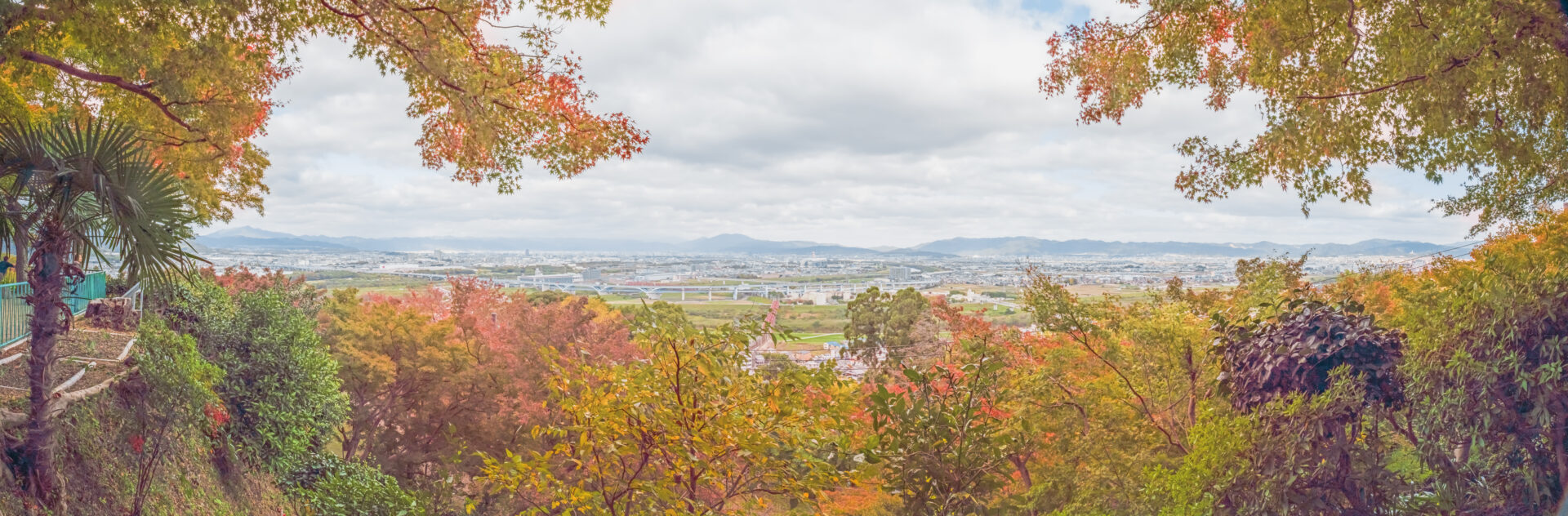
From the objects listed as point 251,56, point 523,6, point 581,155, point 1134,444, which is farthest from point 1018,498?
point 251,56

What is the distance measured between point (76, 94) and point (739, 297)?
35.5ft

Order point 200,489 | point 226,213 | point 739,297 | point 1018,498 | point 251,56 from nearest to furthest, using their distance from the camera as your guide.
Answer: point 251,56, point 200,489, point 1018,498, point 226,213, point 739,297

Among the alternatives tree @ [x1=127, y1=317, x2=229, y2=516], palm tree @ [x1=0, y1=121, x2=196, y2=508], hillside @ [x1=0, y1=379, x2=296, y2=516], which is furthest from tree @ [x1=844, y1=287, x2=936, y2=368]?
palm tree @ [x1=0, y1=121, x2=196, y2=508]

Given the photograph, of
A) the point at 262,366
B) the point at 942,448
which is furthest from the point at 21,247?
the point at 942,448

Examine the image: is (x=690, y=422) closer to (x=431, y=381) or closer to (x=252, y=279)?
(x=431, y=381)

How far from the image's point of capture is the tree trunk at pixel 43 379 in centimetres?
435

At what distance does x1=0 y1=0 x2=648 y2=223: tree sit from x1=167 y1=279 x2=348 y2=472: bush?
9.81 ft

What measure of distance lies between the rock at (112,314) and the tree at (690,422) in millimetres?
8150

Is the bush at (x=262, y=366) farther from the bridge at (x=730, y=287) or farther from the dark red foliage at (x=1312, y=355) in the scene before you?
the dark red foliage at (x=1312, y=355)

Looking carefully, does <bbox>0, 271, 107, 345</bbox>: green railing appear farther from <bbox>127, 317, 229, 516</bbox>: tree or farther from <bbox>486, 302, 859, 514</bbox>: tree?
<bbox>486, 302, 859, 514</bbox>: tree

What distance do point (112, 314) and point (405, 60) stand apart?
6459 mm

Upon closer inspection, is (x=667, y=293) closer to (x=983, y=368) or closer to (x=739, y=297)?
(x=739, y=297)

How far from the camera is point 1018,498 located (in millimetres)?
7242

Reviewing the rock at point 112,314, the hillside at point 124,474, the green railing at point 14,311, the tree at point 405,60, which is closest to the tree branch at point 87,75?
the tree at point 405,60
